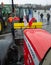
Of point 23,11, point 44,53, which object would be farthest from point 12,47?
point 23,11

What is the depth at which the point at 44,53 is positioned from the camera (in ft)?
7.10

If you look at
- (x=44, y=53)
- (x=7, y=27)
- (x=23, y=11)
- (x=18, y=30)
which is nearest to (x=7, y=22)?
(x=7, y=27)

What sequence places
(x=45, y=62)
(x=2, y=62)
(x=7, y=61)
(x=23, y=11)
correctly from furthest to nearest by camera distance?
(x=23, y=11) → (x=7, y=61) → (x=2, y=62) → (x=45, y=62)

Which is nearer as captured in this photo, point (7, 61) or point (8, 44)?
point (7, 61)

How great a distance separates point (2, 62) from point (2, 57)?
6.2 inches

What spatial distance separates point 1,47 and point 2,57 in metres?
0.45

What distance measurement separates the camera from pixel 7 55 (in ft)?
18.1

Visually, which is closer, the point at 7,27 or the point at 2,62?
the point at 2,62

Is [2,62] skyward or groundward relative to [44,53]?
groundward

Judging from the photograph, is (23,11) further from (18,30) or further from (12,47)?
(12,47)

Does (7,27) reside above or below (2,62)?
below

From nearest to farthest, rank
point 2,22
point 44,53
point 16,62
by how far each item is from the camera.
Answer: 1. point 44,53
2. point 16,62
3. point 2,22

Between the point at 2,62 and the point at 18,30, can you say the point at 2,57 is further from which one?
the point at 18,30

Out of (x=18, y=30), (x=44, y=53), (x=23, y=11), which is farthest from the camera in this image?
(x=23, y=11)
